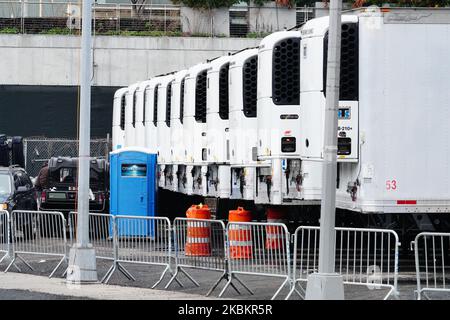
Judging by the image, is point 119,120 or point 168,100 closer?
point 168,100

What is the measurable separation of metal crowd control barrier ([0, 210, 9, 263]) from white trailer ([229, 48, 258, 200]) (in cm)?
477

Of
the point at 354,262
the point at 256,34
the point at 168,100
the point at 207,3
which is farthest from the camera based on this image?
the point at 207,3

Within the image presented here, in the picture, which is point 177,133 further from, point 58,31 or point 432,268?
point 58,31

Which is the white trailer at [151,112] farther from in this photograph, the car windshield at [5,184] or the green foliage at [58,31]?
the green foliage at [58,31]

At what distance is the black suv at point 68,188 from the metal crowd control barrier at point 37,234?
1029 centimetres

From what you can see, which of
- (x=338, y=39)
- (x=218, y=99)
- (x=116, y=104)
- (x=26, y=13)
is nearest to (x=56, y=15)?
(x=26, y=13)

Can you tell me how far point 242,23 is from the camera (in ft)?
188

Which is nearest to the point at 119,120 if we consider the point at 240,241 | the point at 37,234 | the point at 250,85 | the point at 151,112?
the point at 151,112

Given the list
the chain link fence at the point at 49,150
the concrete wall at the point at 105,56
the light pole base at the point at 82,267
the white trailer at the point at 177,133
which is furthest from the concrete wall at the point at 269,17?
the light pole base at the point at 82,267

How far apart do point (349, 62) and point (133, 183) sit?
11.4 metres

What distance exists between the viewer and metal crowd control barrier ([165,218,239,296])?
19078mm

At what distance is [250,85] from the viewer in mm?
25578

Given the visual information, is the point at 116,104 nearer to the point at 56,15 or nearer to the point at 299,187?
A: the point at 56,15

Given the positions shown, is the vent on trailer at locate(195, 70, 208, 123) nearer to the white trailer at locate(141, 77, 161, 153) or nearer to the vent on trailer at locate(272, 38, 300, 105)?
the white trailer at locate(141, 77, 161, 153)
